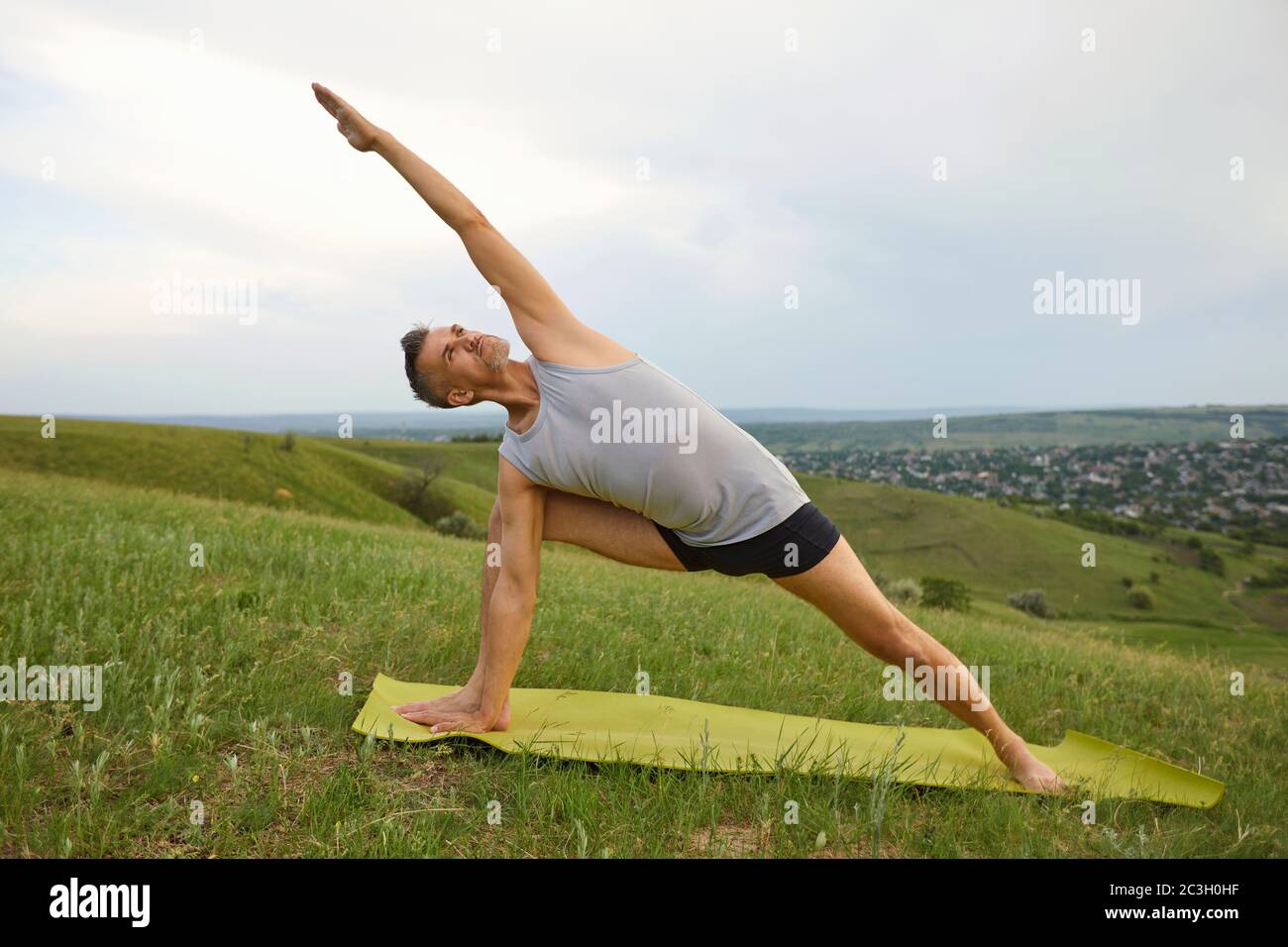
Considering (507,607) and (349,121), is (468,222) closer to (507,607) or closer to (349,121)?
(349,121)

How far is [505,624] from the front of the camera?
4785mm

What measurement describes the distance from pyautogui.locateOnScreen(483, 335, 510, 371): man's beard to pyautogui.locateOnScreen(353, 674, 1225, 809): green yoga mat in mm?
1987

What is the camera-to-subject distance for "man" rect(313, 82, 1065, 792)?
4441 mm

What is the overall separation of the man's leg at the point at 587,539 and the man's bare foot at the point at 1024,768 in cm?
208

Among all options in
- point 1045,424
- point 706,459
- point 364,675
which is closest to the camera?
point 706,459

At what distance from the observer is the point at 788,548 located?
14.8ft

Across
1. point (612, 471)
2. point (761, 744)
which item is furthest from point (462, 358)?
point (761, 744)

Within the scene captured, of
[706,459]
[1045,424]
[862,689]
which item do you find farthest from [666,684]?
[1045,424]

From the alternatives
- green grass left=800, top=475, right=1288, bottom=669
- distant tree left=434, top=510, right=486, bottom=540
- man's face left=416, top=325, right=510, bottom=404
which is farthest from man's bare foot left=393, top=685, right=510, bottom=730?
green grass left=800, top=475, right=1288, bottom=669

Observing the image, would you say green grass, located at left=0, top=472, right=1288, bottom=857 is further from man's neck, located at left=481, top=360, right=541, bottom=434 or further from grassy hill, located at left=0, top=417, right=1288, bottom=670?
grassy hill, located at left=0, top=417, right=1288, bottom=670

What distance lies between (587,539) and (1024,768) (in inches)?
108

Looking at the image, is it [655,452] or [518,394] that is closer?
[655,452]
